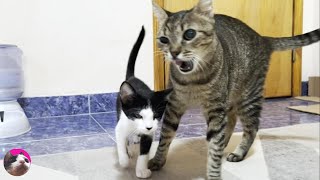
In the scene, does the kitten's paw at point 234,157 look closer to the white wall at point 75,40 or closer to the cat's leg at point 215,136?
the cat's leg at point 215,136

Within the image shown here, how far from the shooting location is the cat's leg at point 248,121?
4.14 ft

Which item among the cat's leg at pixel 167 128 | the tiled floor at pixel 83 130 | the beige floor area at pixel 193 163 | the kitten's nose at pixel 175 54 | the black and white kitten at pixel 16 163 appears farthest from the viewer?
the tiled floor at pixel 83 130

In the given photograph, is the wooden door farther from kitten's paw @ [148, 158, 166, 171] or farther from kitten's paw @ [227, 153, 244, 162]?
kitten's paw @ [148, 158, 166, 171]

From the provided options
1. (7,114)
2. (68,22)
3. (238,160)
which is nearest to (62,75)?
(68,22)

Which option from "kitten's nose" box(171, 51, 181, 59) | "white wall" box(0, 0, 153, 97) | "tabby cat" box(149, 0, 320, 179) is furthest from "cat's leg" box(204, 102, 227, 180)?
"white wall" box(0, 0, 153, 97)

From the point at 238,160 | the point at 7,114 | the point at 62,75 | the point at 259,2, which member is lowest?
the point at 238,160

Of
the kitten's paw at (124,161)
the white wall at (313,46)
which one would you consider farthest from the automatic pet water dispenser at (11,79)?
the white wall at (313,46)

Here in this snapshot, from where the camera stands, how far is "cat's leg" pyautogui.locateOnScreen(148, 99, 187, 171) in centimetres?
113

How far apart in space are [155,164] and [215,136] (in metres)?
0.23

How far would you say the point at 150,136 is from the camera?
41.7 inches

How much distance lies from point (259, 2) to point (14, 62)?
4.93ft

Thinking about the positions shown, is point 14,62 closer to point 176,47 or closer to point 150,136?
point 150,136

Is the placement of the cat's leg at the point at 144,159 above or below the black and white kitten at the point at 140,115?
below

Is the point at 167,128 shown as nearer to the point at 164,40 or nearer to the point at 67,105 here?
the point at 164,40
